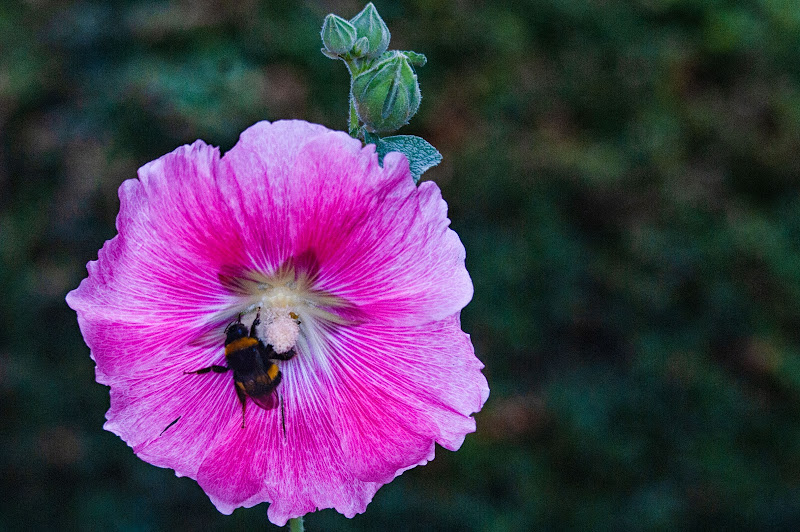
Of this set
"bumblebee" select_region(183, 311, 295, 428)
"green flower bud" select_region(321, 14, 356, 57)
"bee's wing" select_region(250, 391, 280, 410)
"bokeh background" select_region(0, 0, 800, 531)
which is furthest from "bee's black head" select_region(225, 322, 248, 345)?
"bokeh background" select_region(0, 0, 800, 531)

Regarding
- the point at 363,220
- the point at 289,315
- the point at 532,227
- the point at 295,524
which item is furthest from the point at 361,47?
the point at 532,227

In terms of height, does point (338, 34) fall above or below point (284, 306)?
above

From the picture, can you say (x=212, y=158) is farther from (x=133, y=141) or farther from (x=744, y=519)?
(x=744, y=519)

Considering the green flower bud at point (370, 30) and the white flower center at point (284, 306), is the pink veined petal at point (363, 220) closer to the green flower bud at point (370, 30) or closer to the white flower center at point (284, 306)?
the white flower center at point (284, 306)

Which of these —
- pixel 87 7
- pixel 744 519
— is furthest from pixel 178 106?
pixel 744 519

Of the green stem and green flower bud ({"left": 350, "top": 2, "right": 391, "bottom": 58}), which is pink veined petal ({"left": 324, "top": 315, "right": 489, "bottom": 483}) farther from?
green flower bud ({"left": 350, "top": 2, "right": 391, "bottom": 58})

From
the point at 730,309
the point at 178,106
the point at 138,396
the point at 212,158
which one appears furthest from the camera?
the point at 730,309

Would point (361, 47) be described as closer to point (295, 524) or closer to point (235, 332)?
point (235, 332)
